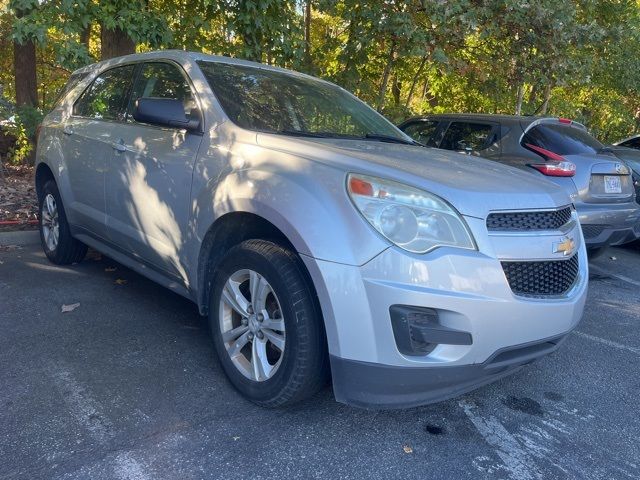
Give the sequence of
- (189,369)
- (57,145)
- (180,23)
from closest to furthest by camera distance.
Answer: (189,369) → (57,145) → (180,23)

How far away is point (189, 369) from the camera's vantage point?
3293 mm

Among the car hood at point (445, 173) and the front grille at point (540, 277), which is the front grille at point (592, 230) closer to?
the car hood at point (445, 173)

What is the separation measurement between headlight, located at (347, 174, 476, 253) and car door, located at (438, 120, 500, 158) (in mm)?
3577

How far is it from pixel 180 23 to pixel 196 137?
4.43 m

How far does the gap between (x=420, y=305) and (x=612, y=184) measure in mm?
4385

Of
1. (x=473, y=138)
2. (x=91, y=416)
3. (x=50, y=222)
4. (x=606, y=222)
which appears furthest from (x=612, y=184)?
(x=50, y=222)

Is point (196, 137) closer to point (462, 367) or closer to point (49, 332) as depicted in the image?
point (49, 332)

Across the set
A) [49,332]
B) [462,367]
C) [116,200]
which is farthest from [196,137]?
[462,367]

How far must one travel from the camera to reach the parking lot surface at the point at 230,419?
2465 mm

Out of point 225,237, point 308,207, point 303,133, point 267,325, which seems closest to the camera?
point 308,207

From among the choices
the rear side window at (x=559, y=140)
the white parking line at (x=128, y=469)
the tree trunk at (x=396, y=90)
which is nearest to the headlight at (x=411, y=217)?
the white parking line at (x=128, y=469)

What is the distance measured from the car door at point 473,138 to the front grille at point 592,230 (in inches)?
44.2

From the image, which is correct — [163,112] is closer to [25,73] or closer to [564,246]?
[564,246]

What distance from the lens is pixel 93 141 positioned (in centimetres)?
425
